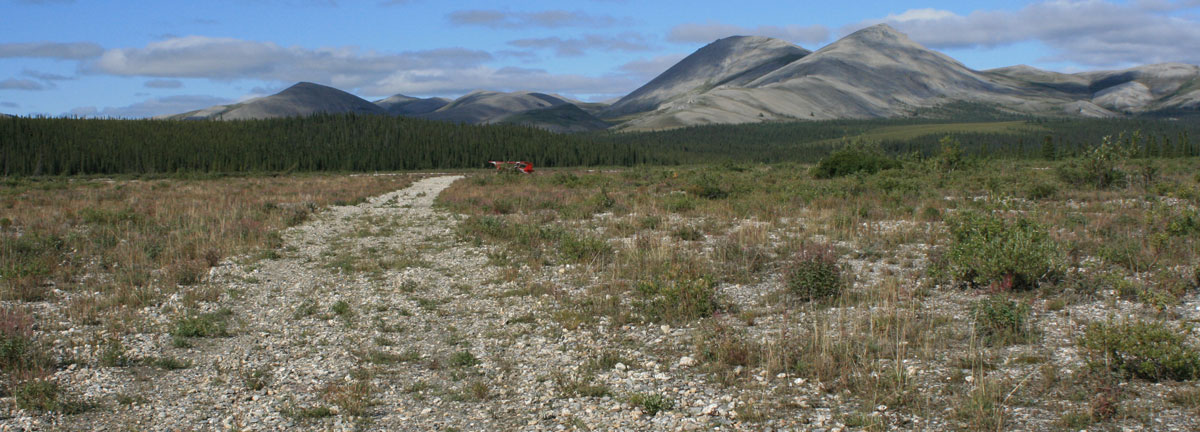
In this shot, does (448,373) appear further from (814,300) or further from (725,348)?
(814,300)

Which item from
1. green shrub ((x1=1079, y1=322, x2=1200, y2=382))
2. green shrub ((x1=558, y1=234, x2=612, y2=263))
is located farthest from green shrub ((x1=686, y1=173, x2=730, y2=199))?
green shrub ((x1=1079, y1=322, x2=1200, y2=382))

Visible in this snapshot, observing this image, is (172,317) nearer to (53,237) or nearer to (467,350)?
(467,350)

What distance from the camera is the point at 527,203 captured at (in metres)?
31.2

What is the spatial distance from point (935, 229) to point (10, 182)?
6522 centimetres

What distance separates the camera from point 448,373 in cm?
916

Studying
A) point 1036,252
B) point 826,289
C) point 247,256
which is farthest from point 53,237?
point 1036,252

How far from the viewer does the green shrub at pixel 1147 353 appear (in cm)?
721

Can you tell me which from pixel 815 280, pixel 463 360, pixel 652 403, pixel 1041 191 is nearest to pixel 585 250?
pixel 815 280

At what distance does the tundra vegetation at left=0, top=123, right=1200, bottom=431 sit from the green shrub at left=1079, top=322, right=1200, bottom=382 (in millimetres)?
23

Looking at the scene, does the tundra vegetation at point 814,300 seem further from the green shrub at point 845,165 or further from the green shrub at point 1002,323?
the green shrub at point 845,165

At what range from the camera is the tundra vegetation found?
292 inches

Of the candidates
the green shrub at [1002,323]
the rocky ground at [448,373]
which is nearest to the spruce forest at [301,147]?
the green shrub at [1002,323]

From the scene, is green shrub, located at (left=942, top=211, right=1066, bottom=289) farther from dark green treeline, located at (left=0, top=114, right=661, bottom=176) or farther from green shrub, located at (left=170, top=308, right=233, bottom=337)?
dark green treeline, located at (left=0, top=114, right=661, bottom=176)

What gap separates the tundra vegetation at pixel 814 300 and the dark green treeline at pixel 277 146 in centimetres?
9623
